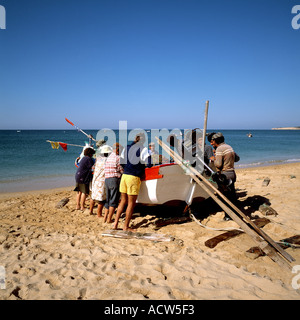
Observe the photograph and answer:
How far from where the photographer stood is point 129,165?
423 cm

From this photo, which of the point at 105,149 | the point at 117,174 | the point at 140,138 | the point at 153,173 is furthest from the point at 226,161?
the point at 105,149

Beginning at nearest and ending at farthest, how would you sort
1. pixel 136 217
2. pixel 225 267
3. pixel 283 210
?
pixel 225 267, pixel 283 210, pixel 136 217

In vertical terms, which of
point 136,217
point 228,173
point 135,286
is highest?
point 228,173

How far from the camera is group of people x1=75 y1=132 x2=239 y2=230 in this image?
4234 millimetres

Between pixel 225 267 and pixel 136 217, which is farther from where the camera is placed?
pixel 136 217

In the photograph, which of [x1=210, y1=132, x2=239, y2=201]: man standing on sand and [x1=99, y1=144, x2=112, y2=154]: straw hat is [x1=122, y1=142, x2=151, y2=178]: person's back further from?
[x1=210, y1=132, x2=239, y2=201]: man standing on sand

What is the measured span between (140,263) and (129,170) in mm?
1770

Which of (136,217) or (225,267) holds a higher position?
(225,267)

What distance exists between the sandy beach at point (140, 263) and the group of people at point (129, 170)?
666mm

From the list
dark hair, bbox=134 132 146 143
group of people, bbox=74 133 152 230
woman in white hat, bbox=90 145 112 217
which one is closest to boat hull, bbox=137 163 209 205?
group of people, bbox=74 133 152 230
